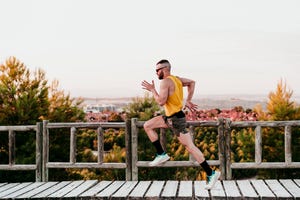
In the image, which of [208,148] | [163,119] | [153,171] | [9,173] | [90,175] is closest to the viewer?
[163,119]

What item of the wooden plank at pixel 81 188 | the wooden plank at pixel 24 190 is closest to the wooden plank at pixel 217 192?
the wooden plank at pixel 81 188

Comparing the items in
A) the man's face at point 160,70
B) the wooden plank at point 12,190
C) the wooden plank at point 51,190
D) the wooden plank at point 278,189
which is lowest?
the wooden plank at point 12,190

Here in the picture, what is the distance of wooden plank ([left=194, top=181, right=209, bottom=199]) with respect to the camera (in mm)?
7582

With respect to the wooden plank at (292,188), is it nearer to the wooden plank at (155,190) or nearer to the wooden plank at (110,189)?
the wooden plank at (155,190)

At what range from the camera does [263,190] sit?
7957 millimetres

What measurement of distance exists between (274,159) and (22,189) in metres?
6.27

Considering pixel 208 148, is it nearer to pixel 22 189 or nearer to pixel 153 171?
pixel 153 171

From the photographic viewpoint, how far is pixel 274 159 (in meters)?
12.3

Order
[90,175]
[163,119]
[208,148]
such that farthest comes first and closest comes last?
[208,148], [90,175], [163,119]

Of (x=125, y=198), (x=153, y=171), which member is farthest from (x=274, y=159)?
(x=125, y=198)

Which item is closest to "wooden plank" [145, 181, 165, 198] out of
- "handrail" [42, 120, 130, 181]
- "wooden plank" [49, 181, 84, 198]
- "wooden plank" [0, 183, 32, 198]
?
"handrail" [42, 120, 130, 181]

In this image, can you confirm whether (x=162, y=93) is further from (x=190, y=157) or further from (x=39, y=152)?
(x=39, y=152)

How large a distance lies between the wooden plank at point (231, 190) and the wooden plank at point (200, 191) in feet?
1.08

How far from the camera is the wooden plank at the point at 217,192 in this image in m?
7.53
